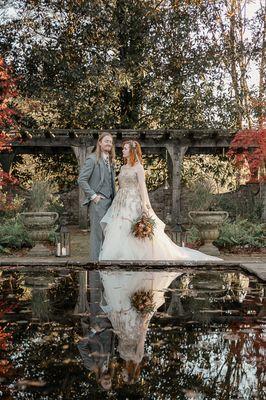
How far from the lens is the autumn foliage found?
16.0 meters

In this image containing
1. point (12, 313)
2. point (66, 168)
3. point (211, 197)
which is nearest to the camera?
point (12, 313)

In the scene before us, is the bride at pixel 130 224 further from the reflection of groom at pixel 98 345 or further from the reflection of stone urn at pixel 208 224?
the reflection of groom at pixel 98 345

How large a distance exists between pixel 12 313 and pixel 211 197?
26.3 ft

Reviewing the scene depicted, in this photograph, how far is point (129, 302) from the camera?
17.5 feet

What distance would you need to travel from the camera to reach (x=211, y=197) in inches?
490

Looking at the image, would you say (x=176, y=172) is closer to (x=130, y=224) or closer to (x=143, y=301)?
(x=130, y=224)

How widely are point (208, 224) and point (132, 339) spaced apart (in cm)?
801

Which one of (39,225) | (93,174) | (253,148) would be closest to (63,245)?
(39,225)

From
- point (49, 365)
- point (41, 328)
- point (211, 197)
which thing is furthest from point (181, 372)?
point (211, 197)

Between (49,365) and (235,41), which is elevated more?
(235,41)

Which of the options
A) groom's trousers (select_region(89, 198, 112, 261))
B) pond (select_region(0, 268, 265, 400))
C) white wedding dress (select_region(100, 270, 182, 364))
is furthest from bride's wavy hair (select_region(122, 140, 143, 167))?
pond (select_region(0, 268, 265, 400))

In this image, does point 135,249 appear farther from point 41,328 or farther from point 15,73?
point 15,73

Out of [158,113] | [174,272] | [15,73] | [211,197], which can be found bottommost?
[174,272]

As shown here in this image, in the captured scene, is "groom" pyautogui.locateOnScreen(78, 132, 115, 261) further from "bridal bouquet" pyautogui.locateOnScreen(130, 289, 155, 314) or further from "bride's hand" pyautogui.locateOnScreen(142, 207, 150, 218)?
"bridal bouquet" pyautogui.locateOnScreen(130, 289, 155, 314)
